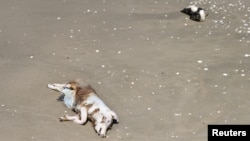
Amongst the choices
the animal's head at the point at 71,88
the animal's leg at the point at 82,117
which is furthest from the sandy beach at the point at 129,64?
the animal's head at the point at 71,88

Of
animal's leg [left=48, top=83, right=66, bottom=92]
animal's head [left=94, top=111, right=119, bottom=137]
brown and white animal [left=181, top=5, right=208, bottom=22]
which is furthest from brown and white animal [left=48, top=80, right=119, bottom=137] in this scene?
brown and white animal [left=181, top=5, right=208, bottom=22]

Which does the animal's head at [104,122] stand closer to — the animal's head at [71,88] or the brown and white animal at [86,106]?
the brown and white animal at [86,106]

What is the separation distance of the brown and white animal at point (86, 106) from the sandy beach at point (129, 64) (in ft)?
0.27

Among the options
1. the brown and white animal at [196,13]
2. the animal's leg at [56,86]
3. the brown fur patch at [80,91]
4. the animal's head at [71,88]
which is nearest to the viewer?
the brown fur patch at [80,91]

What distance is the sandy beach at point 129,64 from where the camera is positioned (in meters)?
5.23

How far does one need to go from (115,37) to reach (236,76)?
6.00 feet

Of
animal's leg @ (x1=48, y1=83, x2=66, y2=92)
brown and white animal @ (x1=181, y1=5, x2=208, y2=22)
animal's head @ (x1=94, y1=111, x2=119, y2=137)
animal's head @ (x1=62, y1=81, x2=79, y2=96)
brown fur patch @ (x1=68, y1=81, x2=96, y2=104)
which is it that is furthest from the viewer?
brown and white animal @ (x1=181, y1=5, x2=208, y2=22)

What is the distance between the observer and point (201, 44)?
6883 millimetres

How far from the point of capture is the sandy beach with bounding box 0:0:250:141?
206 inches

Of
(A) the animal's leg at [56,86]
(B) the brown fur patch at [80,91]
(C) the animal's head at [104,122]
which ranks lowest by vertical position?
(C) the animal's head at [104,122]

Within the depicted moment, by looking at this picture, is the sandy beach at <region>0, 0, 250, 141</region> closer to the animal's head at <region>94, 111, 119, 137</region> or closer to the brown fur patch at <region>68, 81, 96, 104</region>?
the animal's head at <region>94, 111, 119, 137</region>

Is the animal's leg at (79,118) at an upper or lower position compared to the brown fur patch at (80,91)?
lower

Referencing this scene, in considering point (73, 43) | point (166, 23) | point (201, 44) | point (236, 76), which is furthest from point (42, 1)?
point (236, 76)

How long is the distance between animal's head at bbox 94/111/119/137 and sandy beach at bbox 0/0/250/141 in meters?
0.07
